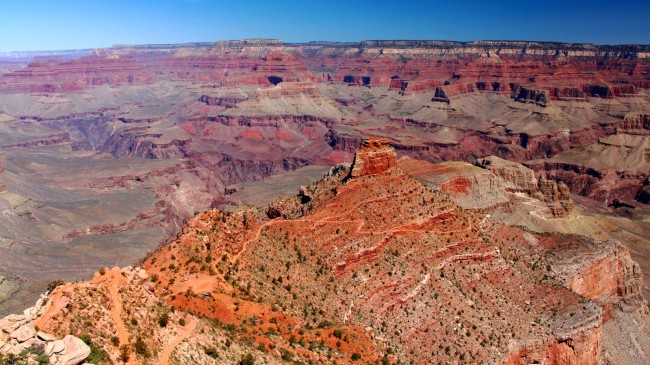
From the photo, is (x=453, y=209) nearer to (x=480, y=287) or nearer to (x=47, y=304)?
(x=480, y=287)

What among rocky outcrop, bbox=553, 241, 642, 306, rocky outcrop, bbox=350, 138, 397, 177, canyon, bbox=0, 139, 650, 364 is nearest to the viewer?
canyon, bbox=0, 139, 650, 364

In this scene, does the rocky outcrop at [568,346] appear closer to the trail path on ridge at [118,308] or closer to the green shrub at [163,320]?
the green shrub at [163,320]

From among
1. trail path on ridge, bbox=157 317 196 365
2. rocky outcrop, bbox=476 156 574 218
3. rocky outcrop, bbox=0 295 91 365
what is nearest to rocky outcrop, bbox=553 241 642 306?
rocky outcrop, bbox=476 156 574 218

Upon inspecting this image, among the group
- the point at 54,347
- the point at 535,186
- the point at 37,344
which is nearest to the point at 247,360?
the point at 54,347

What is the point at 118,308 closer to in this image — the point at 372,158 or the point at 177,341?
the point at 177,341

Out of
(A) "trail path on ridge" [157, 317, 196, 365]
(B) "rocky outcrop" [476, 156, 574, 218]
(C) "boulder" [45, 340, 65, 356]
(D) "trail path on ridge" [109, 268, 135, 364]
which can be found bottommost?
(B) "rocky outcrop" [476, 156, 574, 218]

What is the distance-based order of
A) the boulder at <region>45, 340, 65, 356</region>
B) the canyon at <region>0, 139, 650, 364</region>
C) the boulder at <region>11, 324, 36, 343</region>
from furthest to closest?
1. the canyon at <region>0, 139, 650, 364</region>
2. the boulder at <region>11, 324, 36, 343</region>
3. the boulder at <region>45, 340, 65, 356</region>

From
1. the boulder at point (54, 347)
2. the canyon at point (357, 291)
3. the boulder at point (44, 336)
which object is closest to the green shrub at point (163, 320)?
the canyon at point (357, 291)

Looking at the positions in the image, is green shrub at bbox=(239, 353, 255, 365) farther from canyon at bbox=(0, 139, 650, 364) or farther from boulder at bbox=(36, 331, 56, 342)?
boulder at bbox=(36, 331, 56, 342)
